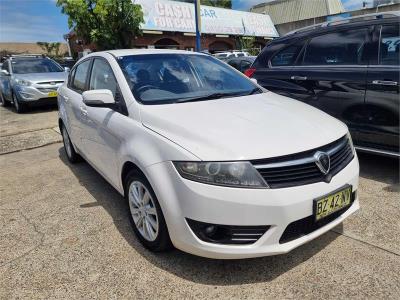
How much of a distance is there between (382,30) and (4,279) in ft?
14.2

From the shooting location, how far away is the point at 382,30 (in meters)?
3.93

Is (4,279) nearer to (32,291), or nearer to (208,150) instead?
(32,291)

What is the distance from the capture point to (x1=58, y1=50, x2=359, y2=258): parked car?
7.07ft

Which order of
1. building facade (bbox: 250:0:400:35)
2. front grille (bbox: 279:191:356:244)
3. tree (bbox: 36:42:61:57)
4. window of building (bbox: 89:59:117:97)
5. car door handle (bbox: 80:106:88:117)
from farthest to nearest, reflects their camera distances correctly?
tree (bbox: 36:42:61:57) < building facade (bbox: 250:0:400:35) < car door handle (bbox: 80:106:88:117) < window of building (bbox: 89:59:117:97) < front grille (bbox: 279:191:356:244)

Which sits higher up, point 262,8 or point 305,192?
point 262,8

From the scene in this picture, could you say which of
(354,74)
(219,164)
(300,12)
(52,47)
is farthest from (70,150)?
(52,47)

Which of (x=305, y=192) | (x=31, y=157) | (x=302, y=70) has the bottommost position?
(x=31, y=157)

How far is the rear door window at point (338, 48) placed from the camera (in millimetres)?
4102

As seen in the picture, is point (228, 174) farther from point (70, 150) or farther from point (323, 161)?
point (70, 150)

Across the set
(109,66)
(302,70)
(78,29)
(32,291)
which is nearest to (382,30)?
(302,70)

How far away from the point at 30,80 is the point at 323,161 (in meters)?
9.29

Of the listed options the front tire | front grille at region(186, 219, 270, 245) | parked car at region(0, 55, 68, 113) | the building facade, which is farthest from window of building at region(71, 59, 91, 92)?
the building facade

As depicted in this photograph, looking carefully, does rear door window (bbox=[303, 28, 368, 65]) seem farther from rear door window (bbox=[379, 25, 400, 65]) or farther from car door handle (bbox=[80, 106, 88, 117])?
car door handle (bbox=[80, 106, 88, 117])

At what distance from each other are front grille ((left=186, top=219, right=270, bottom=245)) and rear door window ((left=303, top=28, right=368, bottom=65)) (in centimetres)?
281
